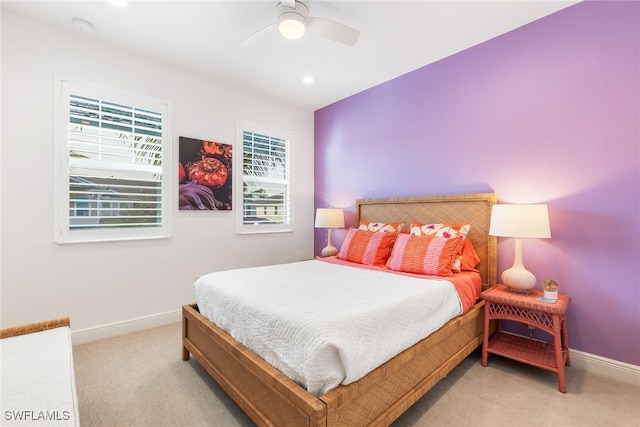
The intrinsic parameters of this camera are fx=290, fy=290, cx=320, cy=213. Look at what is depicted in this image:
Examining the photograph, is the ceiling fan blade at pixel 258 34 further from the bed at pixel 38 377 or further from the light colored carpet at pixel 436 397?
the light colored carpet at pixel 436 397

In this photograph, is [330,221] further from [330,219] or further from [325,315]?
[325,315]

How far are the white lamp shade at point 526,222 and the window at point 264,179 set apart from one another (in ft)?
9.15

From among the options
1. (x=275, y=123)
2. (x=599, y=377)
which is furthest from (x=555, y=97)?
(x=275, y=123)

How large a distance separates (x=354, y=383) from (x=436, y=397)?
Result: 37.2 inches

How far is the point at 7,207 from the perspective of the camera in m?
2.32

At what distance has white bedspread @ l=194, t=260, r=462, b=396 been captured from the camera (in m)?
1.28

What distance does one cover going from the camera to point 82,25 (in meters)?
2.47

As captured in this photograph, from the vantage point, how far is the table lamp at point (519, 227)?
2.12 metres

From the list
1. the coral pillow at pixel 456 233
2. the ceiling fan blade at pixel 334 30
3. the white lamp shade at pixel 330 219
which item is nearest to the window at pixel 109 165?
the white lamp shade at pixel 330 219

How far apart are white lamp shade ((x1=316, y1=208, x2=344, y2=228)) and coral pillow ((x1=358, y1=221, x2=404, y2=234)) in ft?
1.47

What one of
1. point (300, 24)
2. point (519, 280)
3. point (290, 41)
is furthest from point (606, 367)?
point (290, 41)

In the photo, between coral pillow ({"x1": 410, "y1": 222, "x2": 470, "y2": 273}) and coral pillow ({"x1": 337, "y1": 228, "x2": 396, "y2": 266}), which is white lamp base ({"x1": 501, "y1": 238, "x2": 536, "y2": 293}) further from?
coral pillow ({"x1": 337, "y1": 228, "x2": 396, "y2": 266})
